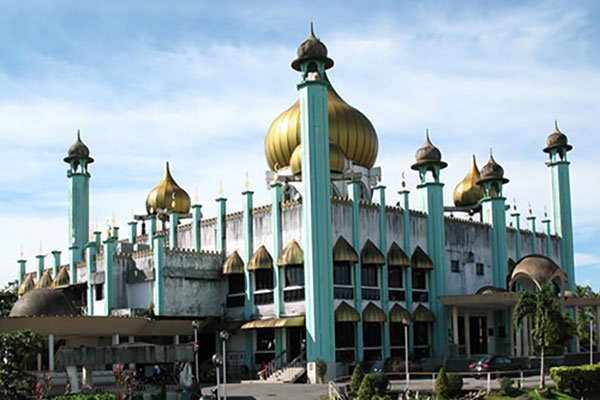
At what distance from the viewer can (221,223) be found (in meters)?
45.2

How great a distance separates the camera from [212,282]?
44.8 m

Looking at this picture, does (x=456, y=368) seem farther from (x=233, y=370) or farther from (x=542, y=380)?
(x=233, y=370)

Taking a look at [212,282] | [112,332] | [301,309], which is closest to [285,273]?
[301,309]

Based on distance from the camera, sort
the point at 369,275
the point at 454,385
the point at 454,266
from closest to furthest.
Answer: the point at 454,385 → the point at 369,275 → the point at 454,266

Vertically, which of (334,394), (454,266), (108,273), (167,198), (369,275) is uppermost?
(167,198)

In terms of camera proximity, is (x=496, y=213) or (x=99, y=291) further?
(x=496, y=213)

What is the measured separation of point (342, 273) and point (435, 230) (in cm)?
799

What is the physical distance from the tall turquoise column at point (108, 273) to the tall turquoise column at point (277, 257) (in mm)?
9000

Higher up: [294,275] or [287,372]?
[294,275]

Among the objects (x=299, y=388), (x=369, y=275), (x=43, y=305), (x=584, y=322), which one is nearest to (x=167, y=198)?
(x=43, y=305)

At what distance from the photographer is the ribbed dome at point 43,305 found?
127 ft

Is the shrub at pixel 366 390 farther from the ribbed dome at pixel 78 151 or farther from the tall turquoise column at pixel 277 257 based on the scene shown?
the ribbed dome at pixel 78 151

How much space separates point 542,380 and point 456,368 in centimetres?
666

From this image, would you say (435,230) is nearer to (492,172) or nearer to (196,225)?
(492,172)
